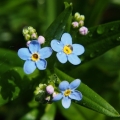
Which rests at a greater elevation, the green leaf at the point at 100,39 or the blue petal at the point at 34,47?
the blue petal at the point at 34,47

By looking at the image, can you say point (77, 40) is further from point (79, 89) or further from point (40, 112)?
point (40, 112)

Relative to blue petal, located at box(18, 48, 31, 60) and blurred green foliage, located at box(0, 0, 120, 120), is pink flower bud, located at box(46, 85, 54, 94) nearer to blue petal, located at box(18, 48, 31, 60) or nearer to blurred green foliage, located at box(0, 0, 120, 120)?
blue petal, located at box(18, 48, 31, 60)

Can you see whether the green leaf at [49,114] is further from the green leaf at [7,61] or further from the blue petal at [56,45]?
the blue petal at [56,45]

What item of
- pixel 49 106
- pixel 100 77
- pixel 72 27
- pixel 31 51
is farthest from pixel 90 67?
pixel 31 51

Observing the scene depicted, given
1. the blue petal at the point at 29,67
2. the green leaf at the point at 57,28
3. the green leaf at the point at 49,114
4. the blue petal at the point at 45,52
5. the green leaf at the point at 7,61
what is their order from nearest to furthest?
1. the blue petal at the point at 29,67
2. the blue petal at the point at 45,52
3. the green leaf at the point at 57,28
4. the green leaf at the point at 7,61
5. the green leaf at the point at 49,114

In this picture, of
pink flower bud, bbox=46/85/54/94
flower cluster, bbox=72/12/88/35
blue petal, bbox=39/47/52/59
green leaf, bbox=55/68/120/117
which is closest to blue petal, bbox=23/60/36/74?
blue petal, bbox=39/47/52/59

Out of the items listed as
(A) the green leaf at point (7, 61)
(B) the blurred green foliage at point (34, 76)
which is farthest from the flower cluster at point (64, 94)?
(A) the green leaf at point (7, 61)
